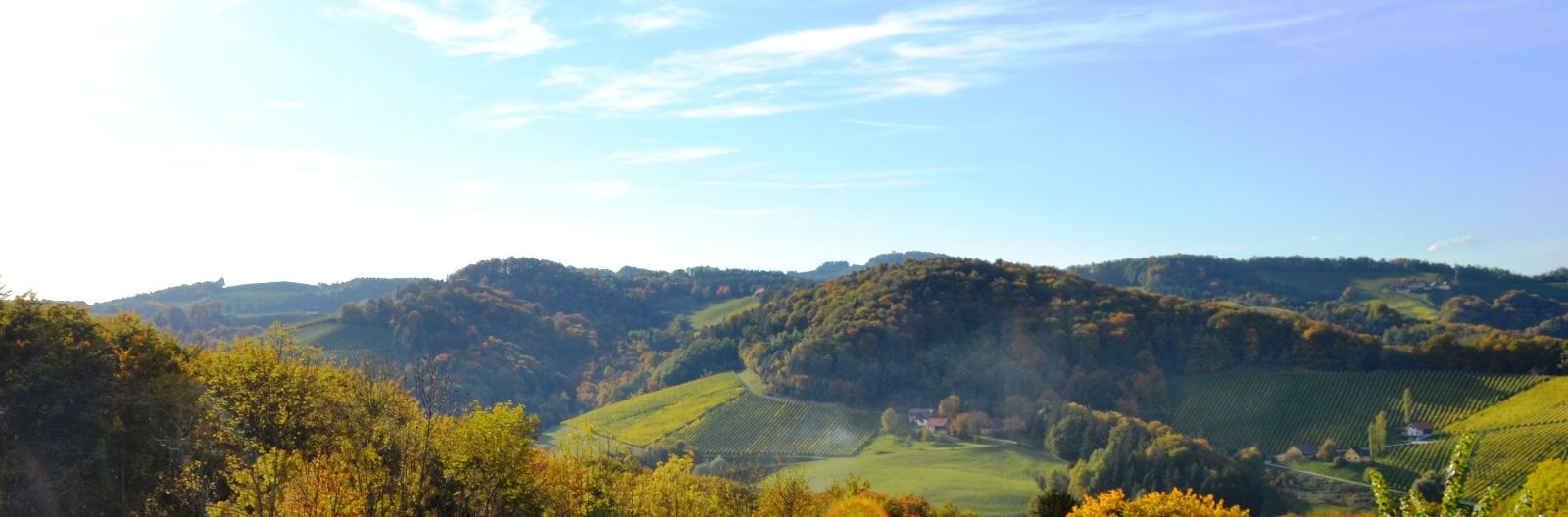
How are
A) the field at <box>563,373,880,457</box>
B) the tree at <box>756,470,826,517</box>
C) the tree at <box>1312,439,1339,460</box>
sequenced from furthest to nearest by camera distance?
the field at <box>563,373,880,457</box>
the tree at <box>1312,439,1339,460</box>
the tree at <box>756,470,826,517</box>

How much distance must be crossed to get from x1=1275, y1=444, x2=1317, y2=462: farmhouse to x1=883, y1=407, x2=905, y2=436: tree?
34915 mm

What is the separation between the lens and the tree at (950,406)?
10550 centimetres

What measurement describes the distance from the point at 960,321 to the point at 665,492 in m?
94.7

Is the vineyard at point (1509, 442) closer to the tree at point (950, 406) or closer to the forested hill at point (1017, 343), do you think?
the forested hill at point (1017, 343)

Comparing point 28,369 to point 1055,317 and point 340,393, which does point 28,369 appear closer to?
point 340,393

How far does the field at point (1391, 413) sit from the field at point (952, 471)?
66.1ft

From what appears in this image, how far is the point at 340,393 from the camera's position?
31.4m

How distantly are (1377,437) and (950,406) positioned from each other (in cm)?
3967

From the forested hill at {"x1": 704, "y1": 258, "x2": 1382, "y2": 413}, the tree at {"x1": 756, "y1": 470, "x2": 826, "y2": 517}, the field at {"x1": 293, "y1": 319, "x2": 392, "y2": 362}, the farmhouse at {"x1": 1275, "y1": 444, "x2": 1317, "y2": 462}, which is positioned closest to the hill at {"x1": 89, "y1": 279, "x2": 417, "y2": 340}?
the field at {"x1": 293, "y1": 319, "x2": 392, "y2": 362}

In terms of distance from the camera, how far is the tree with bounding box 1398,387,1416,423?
288ft

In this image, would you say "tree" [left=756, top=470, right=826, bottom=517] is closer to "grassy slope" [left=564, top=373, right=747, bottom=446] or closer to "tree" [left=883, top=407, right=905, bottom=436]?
"grassy slope" [left=564, top=373, right=747, bottom=446]

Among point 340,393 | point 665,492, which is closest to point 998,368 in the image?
point 665,492

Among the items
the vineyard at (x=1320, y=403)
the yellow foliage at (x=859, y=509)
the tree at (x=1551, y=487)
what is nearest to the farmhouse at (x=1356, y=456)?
the vineyard at (x=1320, y=403)

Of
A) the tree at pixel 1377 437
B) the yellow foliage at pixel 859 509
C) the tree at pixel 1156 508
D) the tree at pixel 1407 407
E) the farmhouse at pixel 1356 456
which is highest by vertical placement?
the tree at pixel 1156 508
